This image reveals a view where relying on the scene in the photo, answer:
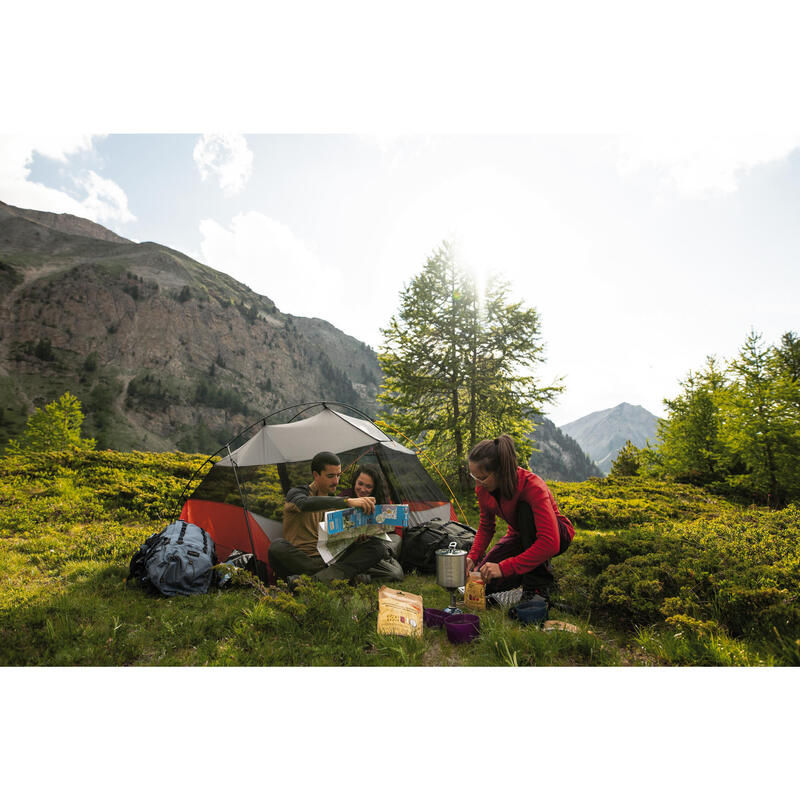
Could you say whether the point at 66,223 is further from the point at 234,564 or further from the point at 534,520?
the point at 534,520

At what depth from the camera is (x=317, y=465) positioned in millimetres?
5152

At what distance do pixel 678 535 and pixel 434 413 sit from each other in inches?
348

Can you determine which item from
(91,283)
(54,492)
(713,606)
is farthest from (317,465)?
(91,283)

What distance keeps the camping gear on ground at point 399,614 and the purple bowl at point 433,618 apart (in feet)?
0.34

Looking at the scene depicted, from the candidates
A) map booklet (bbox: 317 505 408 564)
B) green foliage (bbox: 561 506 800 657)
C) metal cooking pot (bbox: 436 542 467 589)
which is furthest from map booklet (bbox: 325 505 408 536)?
green foliage (bbox: 561 506 800 657)

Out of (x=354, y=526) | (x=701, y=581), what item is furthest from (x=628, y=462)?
(x=354, y=526)

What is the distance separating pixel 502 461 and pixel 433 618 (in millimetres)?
1544

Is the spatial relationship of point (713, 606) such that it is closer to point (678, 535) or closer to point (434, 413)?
point (678, 535)

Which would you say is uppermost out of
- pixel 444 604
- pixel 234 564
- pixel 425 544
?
pixel 425 544

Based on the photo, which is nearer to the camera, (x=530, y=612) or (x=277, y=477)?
(x=530, y=612)

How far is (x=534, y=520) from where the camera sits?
4.07 meters

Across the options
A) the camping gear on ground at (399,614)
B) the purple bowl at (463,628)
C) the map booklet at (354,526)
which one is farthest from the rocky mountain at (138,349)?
the purple bowl at (463,628)

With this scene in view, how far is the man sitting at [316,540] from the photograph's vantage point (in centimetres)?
480

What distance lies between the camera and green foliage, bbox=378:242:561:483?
42.5 ft
